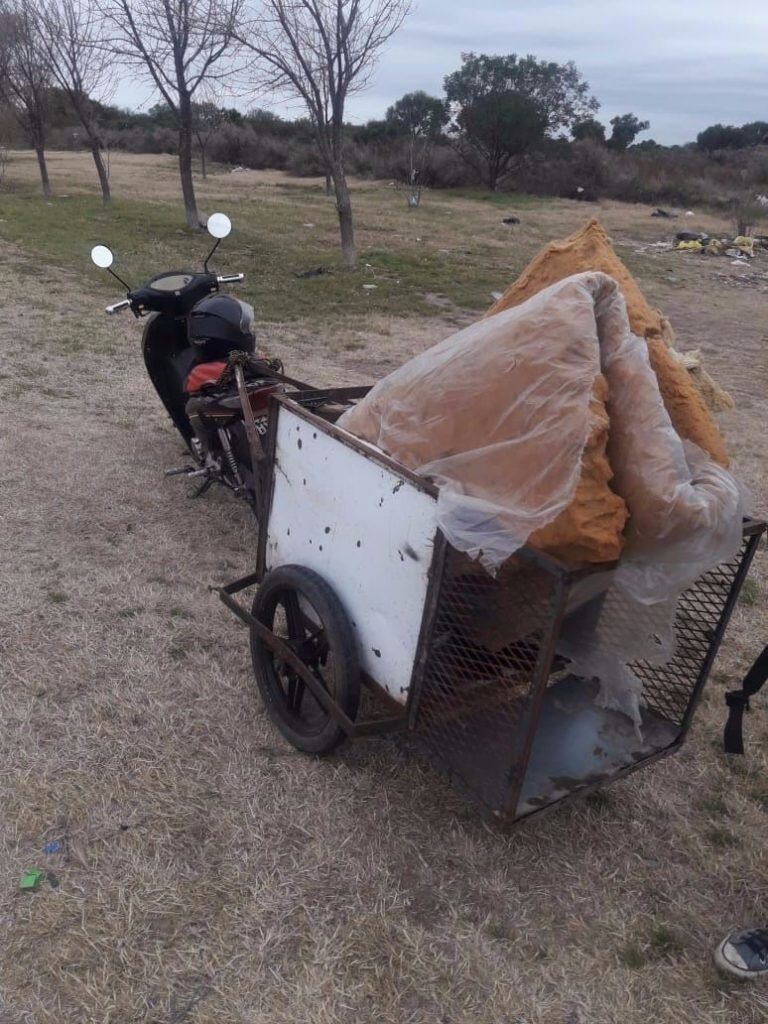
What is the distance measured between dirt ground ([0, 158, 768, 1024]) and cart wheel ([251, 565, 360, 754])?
11 cm

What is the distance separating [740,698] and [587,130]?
123 feet

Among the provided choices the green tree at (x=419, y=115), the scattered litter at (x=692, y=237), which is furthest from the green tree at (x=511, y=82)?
the scattered litter at (x=692, y=237)

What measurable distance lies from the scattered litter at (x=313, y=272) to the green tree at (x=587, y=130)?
2627 centimetres

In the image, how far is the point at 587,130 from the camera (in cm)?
3466

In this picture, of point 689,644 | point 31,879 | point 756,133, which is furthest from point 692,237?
point 756,133

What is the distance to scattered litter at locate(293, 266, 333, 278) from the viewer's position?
1116cm

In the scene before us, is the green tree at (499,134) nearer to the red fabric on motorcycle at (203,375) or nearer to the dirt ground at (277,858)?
the red fabric on motorcycle at (203,375)

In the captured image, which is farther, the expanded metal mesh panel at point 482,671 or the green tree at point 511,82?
the green tree at point 511,82

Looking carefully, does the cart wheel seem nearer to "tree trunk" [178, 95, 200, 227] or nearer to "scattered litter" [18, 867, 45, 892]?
"scattered litter" [18, 867, 45, 892]

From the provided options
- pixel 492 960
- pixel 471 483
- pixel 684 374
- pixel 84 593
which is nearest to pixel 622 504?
pixel 471 483

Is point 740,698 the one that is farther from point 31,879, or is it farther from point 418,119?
point 418,119

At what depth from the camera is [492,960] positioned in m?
1.87

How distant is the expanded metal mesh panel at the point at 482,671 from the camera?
1764 mm

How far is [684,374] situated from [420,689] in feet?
3.20
